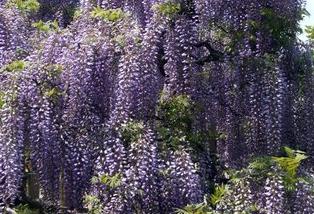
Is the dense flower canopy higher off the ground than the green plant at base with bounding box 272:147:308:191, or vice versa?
the dense flower canopy

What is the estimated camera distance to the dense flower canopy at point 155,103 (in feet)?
27.5

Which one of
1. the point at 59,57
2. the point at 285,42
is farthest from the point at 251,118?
the point at 59,57

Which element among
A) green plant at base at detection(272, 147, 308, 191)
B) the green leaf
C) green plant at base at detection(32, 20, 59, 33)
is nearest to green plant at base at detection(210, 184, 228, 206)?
green plant at base at detection(272, 147, 308, 191)

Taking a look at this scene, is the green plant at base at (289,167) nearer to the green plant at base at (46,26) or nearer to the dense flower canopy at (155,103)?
the dense flower canopy at (155,103)

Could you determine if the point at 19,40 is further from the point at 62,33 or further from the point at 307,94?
the point at 307,94

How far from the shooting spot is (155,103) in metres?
9.00

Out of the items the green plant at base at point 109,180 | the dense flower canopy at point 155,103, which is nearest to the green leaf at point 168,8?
the dense flower canopy at point 155,103

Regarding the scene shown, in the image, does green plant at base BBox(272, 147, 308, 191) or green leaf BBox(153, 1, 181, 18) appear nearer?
green plant at base BBox(272, 147, 308, 191)

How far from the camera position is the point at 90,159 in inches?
348

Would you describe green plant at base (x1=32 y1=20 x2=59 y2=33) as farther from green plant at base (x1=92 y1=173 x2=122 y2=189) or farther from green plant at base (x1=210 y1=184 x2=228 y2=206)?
green plant at base (x1=210 y1=184 x2=228 y2=206)

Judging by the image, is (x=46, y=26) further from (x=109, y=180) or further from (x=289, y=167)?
(x=289, y=167)

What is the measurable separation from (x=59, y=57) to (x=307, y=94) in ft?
12.1

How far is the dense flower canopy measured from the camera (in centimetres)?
839

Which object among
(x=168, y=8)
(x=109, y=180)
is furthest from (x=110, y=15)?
(x=109, y=180)
